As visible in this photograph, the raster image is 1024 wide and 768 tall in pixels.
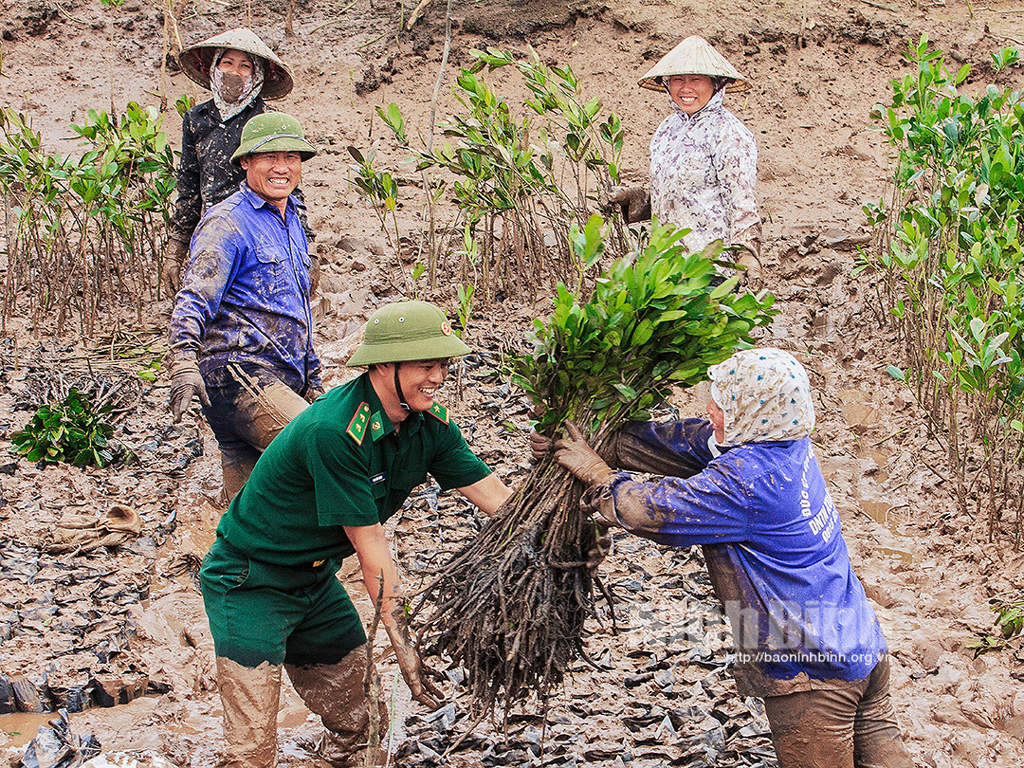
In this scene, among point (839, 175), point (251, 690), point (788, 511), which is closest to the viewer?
point (788, 511)

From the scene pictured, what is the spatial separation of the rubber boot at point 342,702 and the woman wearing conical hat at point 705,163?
86.3 inches

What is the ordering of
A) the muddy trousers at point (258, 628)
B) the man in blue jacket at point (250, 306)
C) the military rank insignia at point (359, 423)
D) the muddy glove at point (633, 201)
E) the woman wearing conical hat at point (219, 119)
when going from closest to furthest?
the military rank insignia at point (359, 423) → the muddy trousers at point (258, 628) → the man in blue jacket at point (250, 306) → the woman wearing conical hat at point (219, 119) → the muddy glove at point (633, 201)

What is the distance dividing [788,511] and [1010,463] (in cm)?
237

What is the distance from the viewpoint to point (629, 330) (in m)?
2.63

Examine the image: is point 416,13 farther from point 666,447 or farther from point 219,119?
point 666,447

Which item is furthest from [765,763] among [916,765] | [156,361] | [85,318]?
[85,318]

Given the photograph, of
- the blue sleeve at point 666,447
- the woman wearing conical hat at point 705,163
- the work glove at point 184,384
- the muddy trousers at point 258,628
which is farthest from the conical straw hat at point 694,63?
the muddy trousers at point 258,628

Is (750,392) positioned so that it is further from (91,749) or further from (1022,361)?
(91,749)

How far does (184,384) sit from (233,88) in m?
1.82

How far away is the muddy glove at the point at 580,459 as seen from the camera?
262cm

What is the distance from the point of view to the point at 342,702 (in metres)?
3.12

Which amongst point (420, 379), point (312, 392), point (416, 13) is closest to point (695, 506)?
point (420, 379)

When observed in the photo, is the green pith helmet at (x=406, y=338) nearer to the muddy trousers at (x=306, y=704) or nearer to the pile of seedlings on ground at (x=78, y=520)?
the muddy trousers at (x=306, y=704)

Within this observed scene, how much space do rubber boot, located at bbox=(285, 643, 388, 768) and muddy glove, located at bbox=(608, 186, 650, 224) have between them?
107 inches
